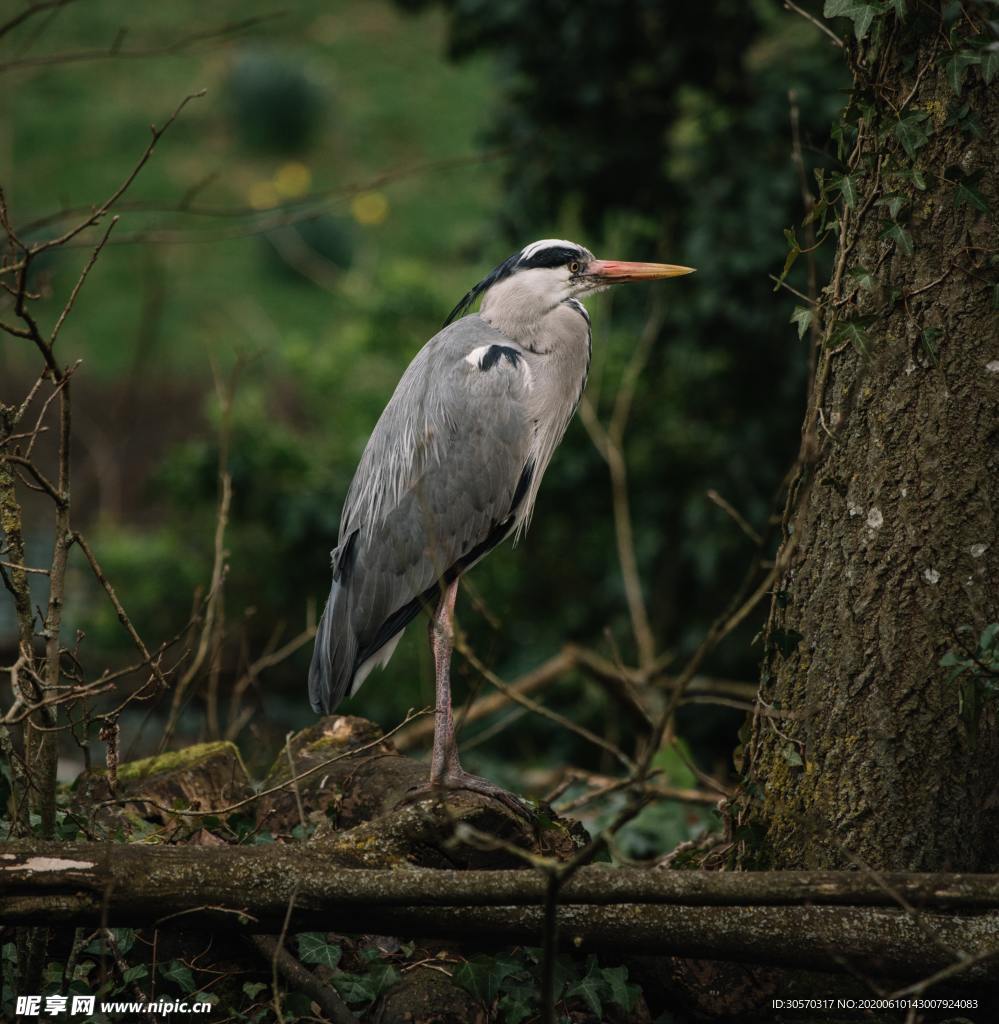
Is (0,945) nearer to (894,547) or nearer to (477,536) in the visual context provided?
(477,536)

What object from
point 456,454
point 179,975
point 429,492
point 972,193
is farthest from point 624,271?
point 179,975

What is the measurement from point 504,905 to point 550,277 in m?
2.40

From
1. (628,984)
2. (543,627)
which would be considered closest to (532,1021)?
(628,984)

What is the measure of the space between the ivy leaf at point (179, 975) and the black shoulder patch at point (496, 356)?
210cm

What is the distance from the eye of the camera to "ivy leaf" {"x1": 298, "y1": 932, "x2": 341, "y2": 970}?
2.90 m

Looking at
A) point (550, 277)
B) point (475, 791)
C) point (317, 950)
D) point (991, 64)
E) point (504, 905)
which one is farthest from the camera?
point (550, 277)

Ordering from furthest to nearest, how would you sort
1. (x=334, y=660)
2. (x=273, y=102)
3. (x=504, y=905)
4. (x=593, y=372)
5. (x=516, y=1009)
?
(x=273, y=102) < (x=593, y=372) < (x=334, y=660) < (x=516, y=1009) < (x=504, y=905)

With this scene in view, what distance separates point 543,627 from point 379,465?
11.5ft

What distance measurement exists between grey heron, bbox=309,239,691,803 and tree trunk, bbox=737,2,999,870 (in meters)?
1.28

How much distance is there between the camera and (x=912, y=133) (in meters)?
2.82

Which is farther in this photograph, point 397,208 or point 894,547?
point 397,208

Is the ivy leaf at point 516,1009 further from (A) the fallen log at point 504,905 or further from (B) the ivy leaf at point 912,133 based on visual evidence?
(B) the ivy leaf at point 912,133

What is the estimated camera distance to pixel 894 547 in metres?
2.87

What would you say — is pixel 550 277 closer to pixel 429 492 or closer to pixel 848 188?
pixel 429 492
